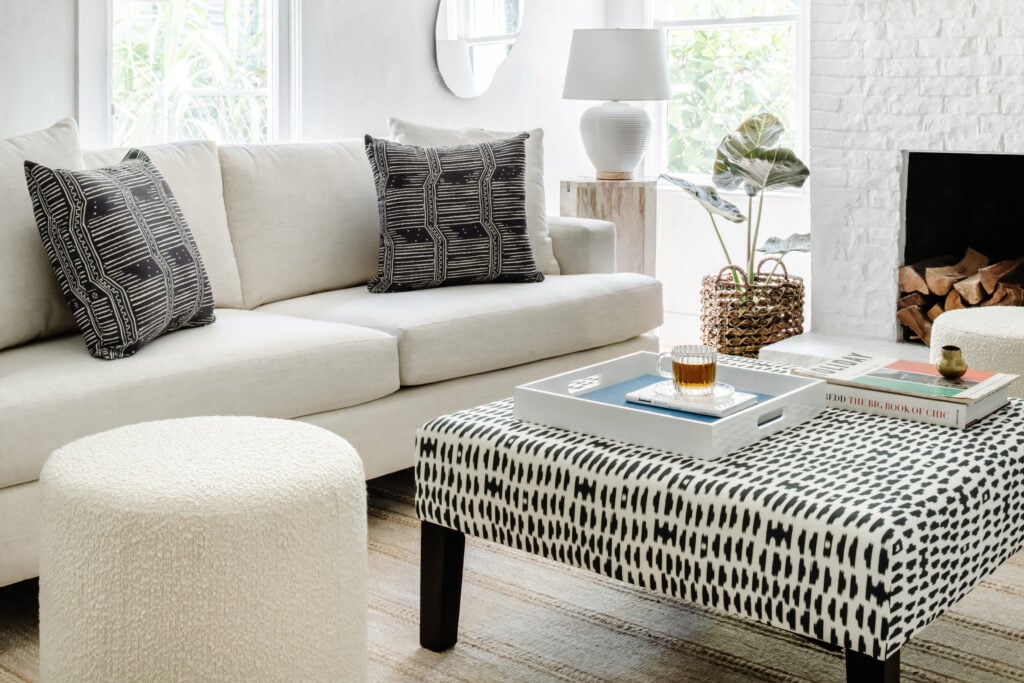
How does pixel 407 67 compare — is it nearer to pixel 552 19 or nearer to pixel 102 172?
pixel 552 19

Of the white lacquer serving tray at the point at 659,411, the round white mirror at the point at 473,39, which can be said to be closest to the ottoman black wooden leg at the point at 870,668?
the white lacquer serving tray at the point at 659,411

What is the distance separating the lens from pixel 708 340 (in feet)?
14.9

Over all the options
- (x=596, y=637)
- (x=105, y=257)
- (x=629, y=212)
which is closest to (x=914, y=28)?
(x=629, y=212)

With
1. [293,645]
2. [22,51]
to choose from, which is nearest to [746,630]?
[293,645]

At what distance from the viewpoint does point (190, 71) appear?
13.1ft

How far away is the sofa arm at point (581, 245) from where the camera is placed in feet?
12.9

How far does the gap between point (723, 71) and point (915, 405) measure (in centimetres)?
346

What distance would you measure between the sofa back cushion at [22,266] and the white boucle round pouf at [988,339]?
2.11 meters

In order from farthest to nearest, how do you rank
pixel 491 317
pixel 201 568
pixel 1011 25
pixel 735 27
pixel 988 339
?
pixel 735 27 < pixel 1011 25 < pixel 491 317 < pixel 988 339 < pixel 201 568

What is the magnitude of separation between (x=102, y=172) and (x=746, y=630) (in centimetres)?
177

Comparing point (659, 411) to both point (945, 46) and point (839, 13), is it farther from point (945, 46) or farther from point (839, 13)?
point (839, 13)

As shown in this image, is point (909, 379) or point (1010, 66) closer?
point (909, 379)

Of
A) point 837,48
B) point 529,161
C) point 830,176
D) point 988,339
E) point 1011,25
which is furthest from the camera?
point 830,176

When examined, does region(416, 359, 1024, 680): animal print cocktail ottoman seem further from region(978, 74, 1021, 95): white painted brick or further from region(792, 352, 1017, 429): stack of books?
region(978, 74, 1021, 95): white painted brick
